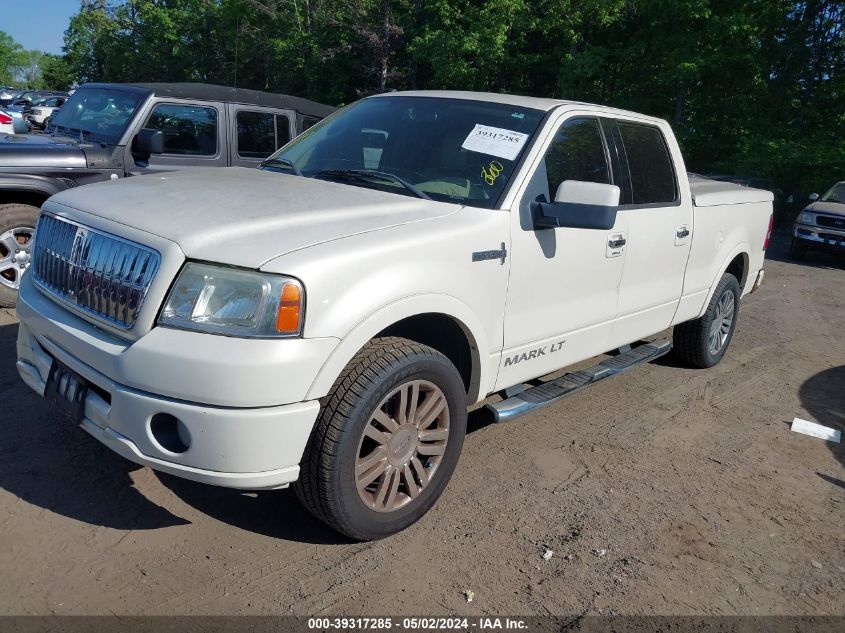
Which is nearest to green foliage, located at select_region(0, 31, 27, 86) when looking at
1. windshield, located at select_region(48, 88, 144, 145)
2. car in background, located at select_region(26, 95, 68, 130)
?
car in background, located at select_region(26, 95, 68, 130)

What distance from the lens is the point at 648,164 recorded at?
4.62 meters

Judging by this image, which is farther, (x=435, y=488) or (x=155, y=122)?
(x=155, y=122)

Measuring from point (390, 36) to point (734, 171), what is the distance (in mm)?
12903

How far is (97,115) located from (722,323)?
6056 mm

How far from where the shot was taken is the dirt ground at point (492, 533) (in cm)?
274

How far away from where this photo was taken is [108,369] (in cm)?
263

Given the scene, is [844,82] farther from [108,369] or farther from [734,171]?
[108,369]

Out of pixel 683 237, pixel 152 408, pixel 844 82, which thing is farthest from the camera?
pixel 844 82

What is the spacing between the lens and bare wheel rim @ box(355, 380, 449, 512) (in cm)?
294

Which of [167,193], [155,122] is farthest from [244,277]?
[155,122]

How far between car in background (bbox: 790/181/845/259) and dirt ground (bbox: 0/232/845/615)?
10.2 metres

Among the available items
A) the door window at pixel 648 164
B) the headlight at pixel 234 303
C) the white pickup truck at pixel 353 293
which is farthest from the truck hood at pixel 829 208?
the headlight at pixel 234 303

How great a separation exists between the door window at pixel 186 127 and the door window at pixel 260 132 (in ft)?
0.97

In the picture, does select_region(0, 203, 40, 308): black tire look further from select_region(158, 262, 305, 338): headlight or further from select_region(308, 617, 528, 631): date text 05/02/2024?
select_region(308, 617, 528, 631): date text 05/02/2024
